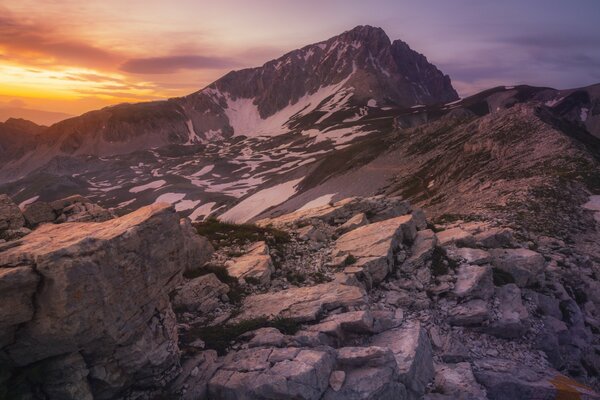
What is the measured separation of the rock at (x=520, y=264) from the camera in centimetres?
1903

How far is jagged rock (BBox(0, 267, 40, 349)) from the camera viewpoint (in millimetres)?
8523

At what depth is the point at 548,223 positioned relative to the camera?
27.5 metres

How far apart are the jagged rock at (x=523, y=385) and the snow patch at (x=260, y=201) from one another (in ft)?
220

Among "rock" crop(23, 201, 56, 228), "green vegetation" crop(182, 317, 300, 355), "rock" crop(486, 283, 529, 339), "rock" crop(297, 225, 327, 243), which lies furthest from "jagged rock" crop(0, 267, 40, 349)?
"rock" crop(486, 283, 529, 339)

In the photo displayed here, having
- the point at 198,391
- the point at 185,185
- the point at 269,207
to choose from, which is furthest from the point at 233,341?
the point at 185,185

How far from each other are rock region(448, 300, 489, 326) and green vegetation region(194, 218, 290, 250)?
8706 mm

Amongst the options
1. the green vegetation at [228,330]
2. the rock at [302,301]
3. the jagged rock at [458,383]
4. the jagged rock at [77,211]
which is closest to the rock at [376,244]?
the rock at [302,301]

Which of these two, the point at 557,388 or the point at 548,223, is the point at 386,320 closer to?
the point at 557,388

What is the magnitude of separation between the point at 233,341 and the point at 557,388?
10736 millimetres

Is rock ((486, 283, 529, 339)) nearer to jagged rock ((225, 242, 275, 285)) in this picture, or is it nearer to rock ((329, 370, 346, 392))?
rock ((329, 370, 346, 392))

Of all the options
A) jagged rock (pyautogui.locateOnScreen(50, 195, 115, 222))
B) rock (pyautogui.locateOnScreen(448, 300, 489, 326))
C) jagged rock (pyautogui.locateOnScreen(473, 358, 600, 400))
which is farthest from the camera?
rock (pyautogui.locateOnScreen(448, 300, 489, 326))

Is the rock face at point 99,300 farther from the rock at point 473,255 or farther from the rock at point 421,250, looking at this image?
the rock at point 473,255

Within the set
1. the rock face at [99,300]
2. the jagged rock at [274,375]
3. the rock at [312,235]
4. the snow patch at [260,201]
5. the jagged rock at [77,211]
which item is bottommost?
the snow patch at [260,201]

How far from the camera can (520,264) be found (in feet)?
64.1
